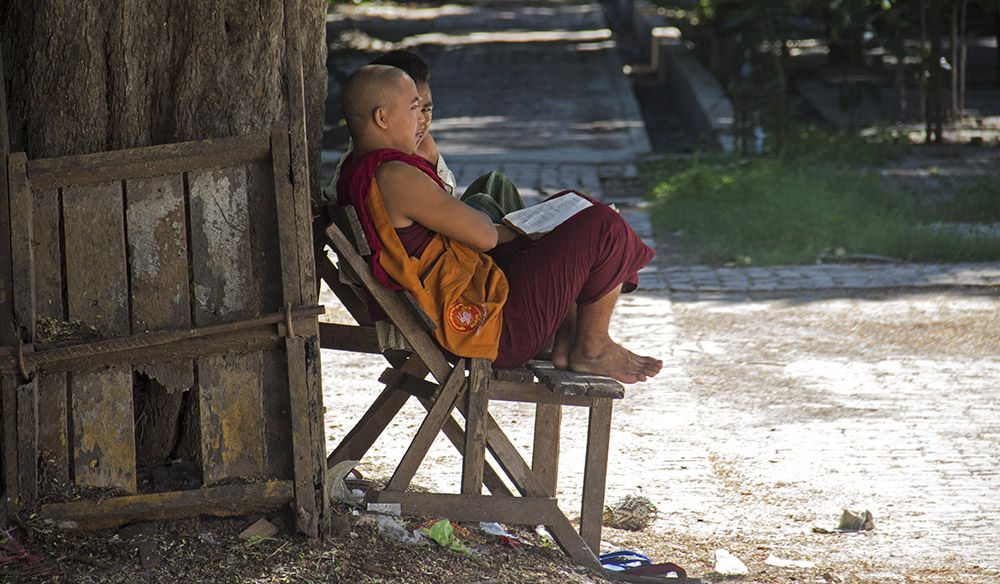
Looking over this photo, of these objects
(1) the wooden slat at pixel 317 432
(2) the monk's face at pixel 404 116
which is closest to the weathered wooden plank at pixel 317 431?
(1) the wooden slat at pixel 317 432

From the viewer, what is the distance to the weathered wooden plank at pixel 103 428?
3.49 meters

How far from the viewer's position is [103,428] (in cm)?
351

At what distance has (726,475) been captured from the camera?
516 centimetres

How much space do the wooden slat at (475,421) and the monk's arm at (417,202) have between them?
0.44m

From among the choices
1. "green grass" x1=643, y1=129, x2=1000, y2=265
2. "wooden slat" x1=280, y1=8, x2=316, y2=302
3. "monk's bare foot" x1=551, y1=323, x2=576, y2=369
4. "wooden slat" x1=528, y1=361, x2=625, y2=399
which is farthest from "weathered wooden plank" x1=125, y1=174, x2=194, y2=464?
"green grass" x1=643, y1=129, x2=1000, y2=265

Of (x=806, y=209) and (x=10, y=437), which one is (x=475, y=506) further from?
(x=806, y=209)

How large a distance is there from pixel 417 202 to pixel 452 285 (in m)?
0.28

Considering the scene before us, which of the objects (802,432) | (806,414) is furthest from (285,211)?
(806,414)

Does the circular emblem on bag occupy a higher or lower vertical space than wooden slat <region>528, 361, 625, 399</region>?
higher

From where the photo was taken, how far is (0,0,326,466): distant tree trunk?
3613mm

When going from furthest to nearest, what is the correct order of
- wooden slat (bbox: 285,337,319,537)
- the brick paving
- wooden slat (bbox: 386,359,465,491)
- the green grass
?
the green grass
the brick paving
wooden slat (bbox: 386,359,465,491)
wooden slat (bbox: 285,337,319,537)

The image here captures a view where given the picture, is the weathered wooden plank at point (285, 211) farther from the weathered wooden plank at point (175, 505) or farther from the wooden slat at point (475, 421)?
the wooden slat at point (475, 421)

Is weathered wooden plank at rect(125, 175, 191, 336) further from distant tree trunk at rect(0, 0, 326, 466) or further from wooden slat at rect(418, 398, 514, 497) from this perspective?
wooden slat at rect(418, 398, 514, 497)

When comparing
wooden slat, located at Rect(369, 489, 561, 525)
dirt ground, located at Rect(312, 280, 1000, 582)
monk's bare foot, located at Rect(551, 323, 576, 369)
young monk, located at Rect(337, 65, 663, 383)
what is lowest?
dirt ground, located at Rect(312, 280, 1000, 582)
